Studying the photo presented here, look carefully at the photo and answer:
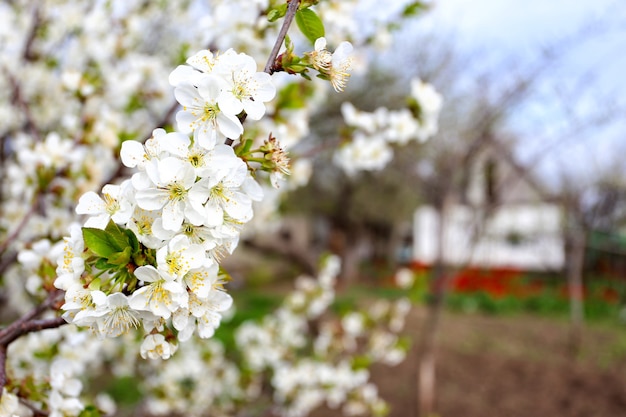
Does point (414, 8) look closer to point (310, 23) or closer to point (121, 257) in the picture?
point (310, 23)

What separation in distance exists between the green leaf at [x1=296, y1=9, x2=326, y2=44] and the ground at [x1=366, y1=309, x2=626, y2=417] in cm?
372

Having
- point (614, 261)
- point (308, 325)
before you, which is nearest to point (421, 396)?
point (308, 325)

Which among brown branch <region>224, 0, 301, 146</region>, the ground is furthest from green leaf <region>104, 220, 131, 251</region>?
the ground

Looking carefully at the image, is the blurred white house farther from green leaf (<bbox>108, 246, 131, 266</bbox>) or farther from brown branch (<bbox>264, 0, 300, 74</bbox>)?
green leaf (<bbox>108, 246, 131, 266</bbox>)

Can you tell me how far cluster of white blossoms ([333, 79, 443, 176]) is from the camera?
1.80 metres

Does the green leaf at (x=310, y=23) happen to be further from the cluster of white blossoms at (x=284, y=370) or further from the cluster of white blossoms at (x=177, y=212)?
the cluster of white blossoms at (x=284, y=370)

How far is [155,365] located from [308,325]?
1.62 meters

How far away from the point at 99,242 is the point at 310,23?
0.44m

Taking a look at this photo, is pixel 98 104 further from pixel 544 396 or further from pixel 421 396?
pixel 544 396

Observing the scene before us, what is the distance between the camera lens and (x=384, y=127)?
205 centimetres

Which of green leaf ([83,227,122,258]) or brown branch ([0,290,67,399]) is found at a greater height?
green leaf ([83,227,122,258])

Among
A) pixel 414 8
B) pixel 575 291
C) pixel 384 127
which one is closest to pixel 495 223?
pixel 575 291

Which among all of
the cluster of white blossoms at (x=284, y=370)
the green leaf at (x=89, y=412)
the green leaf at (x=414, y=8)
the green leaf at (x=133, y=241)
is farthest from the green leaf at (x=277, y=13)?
the cluster of white blossoms at (x=284, y=370)

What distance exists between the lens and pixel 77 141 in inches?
Answer: 65.6
